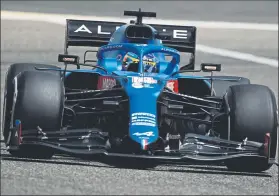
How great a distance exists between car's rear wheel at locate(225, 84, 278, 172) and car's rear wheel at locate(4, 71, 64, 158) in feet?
5.43

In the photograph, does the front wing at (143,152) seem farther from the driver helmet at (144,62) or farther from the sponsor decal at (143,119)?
the driver helmet at (144,62)

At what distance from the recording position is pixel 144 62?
1166cm

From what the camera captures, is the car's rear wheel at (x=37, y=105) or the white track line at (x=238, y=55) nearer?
the car's rear wheel at (x=37, y=105)

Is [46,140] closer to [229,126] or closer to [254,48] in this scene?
[229,126]

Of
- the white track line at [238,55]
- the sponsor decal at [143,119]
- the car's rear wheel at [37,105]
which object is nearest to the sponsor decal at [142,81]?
the sponsor decal at [143,119]

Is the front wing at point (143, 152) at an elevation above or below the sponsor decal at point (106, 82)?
below

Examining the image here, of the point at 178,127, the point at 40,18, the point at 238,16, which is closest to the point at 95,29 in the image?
the point at 178,127

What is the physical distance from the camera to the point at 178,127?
11.4 metres

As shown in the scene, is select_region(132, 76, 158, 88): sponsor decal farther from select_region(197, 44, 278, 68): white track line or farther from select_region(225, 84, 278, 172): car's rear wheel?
select_region(197, 44, 278, 68): white track line

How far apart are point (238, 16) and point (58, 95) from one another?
1877 centimetres

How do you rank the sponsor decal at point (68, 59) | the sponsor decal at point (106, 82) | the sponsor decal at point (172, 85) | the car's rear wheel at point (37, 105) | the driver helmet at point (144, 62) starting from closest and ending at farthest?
the car's rear wheel at point (37, 105), the sponsor decal at point (68, 59), the sponsor decal at point (106, 82), the sponsor decal at point (172, 85), the driver helmet at point (144, 62)

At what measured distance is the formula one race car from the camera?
10148 mm

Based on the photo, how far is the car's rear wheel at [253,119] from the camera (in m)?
10.4

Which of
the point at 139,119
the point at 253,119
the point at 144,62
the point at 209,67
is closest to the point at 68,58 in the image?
the point at 144,62
